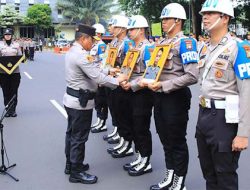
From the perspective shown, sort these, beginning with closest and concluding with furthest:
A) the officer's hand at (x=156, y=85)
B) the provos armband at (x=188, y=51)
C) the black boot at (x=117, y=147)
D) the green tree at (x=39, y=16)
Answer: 1. the provos armband at (x=188, y=51)
2. the officer's hand at (x=156, y=85)
3. the black boot at (x=117, y=147)
4. the green tree at (x=39, y=16)

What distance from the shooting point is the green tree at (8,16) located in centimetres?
6988

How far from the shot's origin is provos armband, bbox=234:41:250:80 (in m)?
3.16

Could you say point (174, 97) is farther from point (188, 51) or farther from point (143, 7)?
point (143, 7)

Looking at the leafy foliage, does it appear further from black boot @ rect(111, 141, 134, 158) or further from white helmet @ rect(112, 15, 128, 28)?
black boot @ rect(111, 141, 134, 158)

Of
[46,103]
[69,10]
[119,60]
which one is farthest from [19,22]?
[119,60]

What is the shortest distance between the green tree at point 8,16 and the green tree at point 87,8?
884 centimetres

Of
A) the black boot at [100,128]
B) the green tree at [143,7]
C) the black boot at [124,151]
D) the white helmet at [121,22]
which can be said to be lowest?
the black boot at [100,128]

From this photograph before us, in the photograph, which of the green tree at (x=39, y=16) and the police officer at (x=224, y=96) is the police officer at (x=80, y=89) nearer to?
the police officer at (x=224, y=96)

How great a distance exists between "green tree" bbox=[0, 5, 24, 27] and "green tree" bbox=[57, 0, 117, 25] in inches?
348

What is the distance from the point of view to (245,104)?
3.19 m

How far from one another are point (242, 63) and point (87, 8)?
217 feet

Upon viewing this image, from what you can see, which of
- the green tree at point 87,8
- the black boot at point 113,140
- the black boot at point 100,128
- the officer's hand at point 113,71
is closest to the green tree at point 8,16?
the green tree at point 87,8

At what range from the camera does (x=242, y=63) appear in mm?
3180

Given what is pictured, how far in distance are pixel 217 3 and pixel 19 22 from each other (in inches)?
2925
